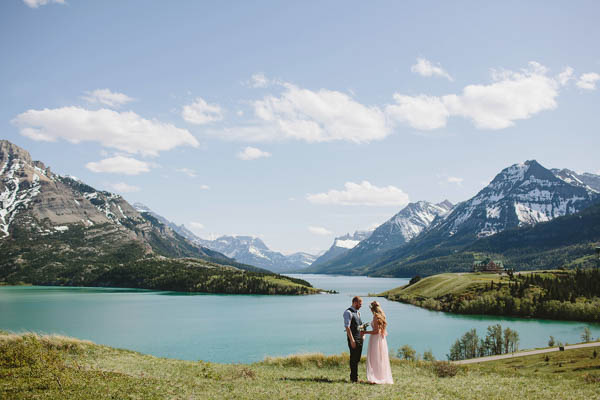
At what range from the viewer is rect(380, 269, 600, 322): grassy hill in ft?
443

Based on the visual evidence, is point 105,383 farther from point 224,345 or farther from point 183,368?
point 224,345

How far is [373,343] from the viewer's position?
748 inches

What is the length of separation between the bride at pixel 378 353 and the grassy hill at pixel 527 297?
144 metres

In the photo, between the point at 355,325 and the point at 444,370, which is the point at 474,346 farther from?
the point at 355,325

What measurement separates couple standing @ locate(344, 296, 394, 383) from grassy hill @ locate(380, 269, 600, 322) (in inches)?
5657

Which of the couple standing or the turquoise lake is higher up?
the couple standing

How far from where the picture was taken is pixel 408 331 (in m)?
104

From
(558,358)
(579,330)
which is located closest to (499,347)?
(558,358)

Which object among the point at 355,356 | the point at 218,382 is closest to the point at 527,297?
the point at 355,356

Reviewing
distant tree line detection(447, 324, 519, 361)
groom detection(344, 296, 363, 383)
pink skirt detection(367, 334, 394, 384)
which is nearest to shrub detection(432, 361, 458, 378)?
pink skirt detection(367, 334, 394, 384)

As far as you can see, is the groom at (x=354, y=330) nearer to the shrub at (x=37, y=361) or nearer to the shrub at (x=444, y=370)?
the shrub at (x=444, y=370)

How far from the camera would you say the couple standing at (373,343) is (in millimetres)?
18594

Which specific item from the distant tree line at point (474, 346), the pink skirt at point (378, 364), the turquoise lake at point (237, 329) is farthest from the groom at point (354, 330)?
the distant tree line at point (474, 346)

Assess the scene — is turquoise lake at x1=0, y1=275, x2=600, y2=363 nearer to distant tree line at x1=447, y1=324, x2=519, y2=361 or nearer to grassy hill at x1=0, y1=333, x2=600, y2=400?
distant tree line at x1=447, y1=324, x2=519, y2=361
